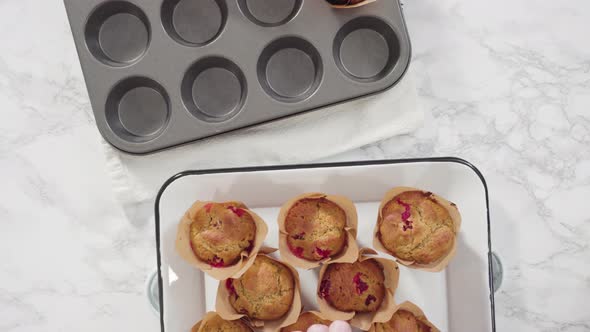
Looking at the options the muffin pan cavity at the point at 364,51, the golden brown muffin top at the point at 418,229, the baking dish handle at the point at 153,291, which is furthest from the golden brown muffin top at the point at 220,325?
the muffin pan cavity at the point at 364,51

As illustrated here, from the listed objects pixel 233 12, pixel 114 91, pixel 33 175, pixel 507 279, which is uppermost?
pixel 233 12

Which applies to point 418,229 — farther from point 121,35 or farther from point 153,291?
point 121,35

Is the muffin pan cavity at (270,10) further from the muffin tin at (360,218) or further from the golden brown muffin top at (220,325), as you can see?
the golden brown muffin top at (220,325)

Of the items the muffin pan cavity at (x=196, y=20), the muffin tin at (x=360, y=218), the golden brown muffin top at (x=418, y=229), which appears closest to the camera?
the golden brown muffin top at (x=418, y=229)

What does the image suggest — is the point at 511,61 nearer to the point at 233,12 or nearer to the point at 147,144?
the point at 233,12

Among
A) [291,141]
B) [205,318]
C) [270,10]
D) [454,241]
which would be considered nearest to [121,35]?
[270,10]

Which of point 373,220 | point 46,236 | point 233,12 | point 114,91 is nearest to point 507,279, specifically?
point 373,220
